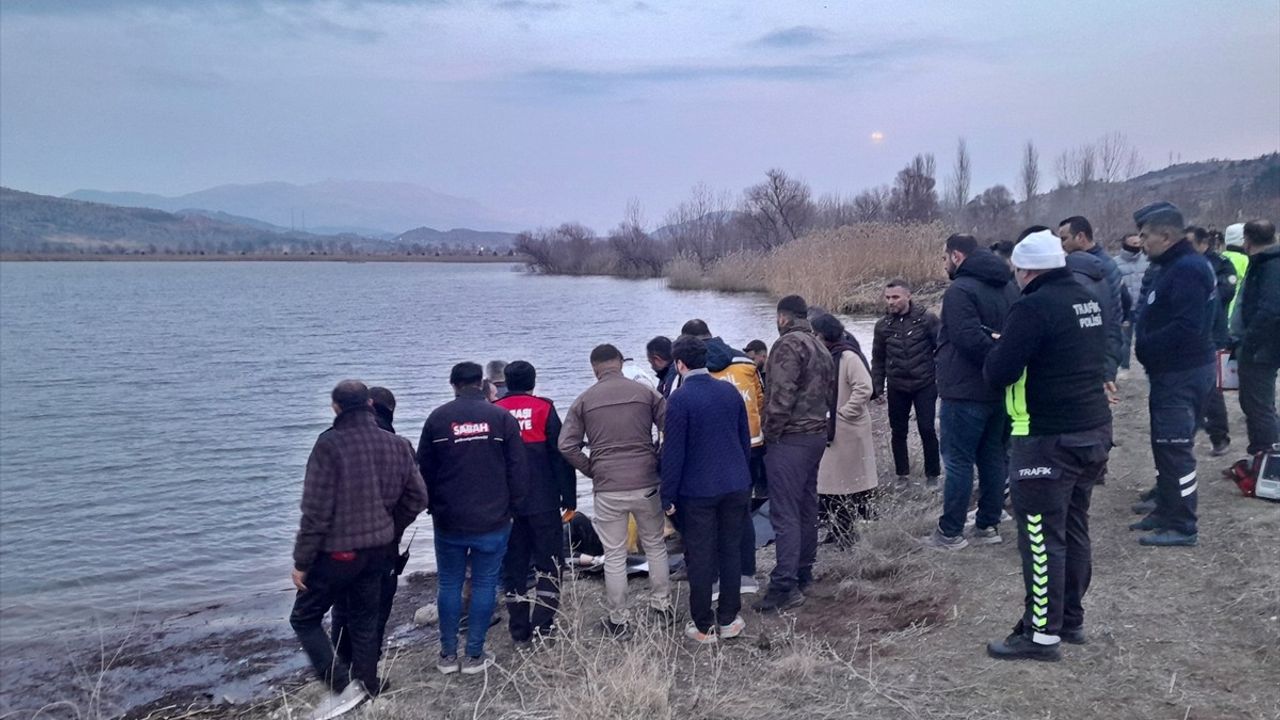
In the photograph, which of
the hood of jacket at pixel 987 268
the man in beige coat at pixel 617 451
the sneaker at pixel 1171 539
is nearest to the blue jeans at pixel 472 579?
the man in beige coat at pixel 617 451

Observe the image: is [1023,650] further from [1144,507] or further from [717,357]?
[1144,507]

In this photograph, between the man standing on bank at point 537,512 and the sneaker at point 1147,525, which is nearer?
the man standing on bank at point 537,512

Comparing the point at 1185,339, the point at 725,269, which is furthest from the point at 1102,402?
the point at 725,269

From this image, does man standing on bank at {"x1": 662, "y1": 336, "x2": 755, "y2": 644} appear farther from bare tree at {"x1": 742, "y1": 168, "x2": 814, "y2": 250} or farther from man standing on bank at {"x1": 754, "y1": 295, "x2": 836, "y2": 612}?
bare tree at {"x1": 742, "y1": 168, "x2": 814, "y2": 250}

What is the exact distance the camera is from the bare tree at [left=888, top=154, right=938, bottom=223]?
54281mm

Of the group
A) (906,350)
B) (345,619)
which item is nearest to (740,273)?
(906,350)

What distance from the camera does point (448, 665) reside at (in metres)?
5.96

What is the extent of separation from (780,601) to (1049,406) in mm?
2452

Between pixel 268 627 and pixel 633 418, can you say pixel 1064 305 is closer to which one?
pixel 633 418

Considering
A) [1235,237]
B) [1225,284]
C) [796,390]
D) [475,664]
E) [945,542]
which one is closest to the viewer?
[475,664]

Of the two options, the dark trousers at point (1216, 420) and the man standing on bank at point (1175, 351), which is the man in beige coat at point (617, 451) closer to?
the man standing on bank at point (1175, 351)

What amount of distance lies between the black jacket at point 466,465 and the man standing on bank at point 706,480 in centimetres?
106

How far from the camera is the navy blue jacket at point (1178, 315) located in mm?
5641

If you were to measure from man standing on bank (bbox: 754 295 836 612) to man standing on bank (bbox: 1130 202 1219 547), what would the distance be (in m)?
2.11
